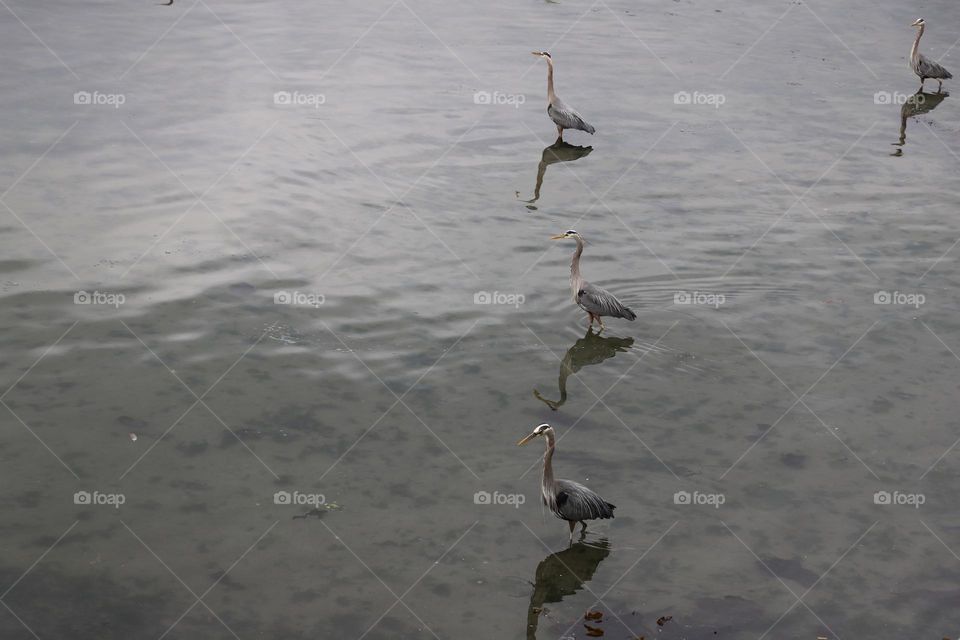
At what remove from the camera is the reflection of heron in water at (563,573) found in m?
9.59

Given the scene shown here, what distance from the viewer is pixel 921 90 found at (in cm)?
2431

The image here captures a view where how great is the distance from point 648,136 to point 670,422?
983 cm

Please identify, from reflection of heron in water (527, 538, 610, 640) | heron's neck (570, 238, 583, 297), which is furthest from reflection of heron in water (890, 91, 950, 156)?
reflection of heron in water (527, 538, 610, 640)

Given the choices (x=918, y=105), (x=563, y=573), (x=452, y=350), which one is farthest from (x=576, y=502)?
(x=918, y=105)

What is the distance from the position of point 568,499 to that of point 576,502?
0.08 meters

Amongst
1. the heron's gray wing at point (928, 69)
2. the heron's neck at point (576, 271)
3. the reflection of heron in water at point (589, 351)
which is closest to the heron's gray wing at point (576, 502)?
the reflection of heron in water at point (589, 351)

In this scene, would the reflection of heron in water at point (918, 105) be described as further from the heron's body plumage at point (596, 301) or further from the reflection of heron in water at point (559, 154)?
the heron's body plumage at point (596, 301)

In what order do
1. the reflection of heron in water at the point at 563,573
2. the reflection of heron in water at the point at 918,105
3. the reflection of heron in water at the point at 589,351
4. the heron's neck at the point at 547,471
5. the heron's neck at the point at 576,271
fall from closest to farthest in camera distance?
the reflection of heron in water at the point at 563,573 → the heron's neck at the point at 547,471 → the reflection of heron in water at the point at 589,351 → the heron's neck at the point at 576,271 → the reflection of heron in water at the point at 918,105

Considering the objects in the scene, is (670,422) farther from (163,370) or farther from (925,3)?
(925,3)

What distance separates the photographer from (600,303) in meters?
13.9

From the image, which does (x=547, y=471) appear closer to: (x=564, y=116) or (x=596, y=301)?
(x=596, y=301)

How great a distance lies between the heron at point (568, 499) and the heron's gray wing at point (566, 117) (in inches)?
426

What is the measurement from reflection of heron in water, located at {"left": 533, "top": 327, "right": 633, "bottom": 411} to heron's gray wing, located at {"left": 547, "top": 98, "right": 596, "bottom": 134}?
684cm

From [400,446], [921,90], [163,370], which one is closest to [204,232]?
Answer: [163,370]
